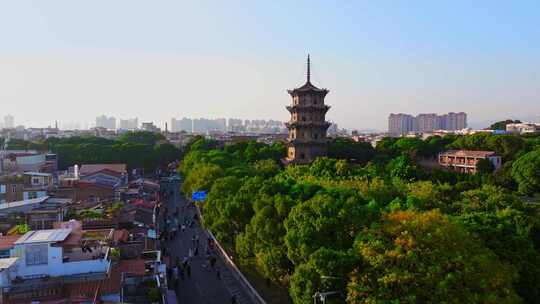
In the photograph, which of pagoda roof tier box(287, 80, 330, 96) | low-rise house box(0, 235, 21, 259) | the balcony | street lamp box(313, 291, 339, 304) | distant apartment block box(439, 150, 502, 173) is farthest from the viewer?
distant apartment block box(439, 150, 502, 173)

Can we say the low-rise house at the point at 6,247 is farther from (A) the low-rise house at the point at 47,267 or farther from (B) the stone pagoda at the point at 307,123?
(B) the stone pagoda at the point at 307,123

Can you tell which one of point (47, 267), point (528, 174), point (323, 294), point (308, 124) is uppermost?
point (308, 124)

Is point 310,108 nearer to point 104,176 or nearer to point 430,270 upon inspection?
point 104,176

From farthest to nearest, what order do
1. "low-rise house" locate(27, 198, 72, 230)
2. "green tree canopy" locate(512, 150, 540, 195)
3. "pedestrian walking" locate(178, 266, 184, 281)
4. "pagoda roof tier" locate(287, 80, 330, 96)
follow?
"pagoda roof tier" locate(287, 80, 330, 96) → "green tree canopy" locate(512, 150, 540, 195) → "low-rise house" locate(27, 198, 72, 230) → "pedestrian walking" locate(178, 266, 184, 281)

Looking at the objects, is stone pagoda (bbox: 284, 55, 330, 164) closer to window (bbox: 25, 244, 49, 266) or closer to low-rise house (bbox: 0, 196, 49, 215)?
low-rise house (bbox: 0, 196, 49, 215)

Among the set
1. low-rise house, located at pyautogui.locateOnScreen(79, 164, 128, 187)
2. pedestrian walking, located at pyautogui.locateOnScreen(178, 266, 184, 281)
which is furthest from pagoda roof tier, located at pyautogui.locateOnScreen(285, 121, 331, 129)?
pedestrian walking, located at pyautogui.locateOnScreen(178, 266, 184, 281)

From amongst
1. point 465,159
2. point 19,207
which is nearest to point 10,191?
point 19,207

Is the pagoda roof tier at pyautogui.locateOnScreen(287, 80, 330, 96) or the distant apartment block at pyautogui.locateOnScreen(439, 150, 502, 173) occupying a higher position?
the pagoda roof tier at pyautogui.locateOnScreen(287, 80, 330, 96)

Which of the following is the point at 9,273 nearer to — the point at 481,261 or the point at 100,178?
the point at 481,261
